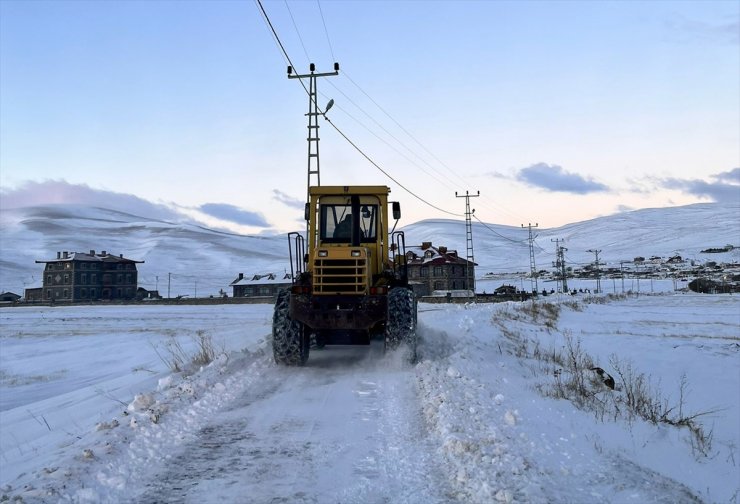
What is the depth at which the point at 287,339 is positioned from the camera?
443 inches

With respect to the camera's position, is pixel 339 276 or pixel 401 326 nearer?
pixel 339 276

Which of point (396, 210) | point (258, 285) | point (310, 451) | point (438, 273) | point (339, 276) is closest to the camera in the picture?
point (310, 451)

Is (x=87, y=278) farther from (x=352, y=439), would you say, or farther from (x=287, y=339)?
(x=352, y=439)

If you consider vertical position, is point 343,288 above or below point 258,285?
below

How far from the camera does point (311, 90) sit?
28.9 meters

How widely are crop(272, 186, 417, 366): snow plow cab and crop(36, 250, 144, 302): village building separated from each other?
101778mm

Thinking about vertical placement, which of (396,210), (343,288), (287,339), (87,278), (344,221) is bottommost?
(287,339)

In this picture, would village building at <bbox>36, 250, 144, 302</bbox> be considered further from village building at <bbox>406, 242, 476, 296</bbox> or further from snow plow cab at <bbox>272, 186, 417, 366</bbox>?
snow plow cab at <bbox>272, 186, 417, 366</bbox>

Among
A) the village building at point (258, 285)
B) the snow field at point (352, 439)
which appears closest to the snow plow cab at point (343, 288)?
the snow field at point (352, 439)

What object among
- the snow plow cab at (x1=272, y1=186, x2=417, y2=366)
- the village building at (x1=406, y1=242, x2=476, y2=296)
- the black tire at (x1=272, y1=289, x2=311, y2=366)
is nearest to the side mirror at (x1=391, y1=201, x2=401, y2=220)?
the snow plow cab at (x1=272, y1=186, x2=417, y2=366)

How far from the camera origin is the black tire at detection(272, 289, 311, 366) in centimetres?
1124

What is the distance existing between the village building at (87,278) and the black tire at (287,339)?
335 feet

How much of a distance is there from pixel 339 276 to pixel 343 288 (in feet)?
0.84

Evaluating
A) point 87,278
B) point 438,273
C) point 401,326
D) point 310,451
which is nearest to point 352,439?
point 310,451
